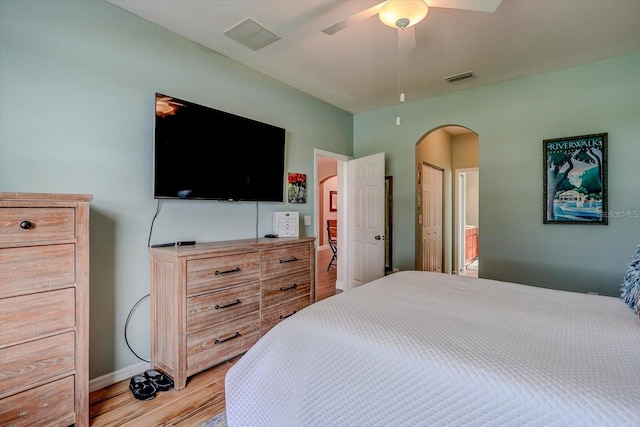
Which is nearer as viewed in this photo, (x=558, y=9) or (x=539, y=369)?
(x=539, y=369)

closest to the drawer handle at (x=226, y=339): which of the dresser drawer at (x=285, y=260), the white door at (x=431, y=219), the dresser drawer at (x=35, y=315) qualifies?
the dresser drawer at (x=285, y=260)

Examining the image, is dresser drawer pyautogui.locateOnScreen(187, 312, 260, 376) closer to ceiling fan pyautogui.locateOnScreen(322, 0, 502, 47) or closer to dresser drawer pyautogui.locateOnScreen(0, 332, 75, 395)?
dresser drawer pyautogui.locateOnScreen(0, 332, 75, 395)

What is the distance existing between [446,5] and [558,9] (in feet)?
3.62

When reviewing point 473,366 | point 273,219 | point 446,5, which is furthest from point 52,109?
point 473,366

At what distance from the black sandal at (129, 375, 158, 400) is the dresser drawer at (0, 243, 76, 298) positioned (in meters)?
0.87

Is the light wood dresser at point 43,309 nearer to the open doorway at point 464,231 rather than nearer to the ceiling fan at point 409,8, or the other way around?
the ceiling fan at point 409,8

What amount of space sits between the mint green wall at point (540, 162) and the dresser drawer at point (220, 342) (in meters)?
2.41

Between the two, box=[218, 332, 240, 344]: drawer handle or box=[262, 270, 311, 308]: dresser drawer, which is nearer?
box=[218, 332, 240, 344]: drawer handle

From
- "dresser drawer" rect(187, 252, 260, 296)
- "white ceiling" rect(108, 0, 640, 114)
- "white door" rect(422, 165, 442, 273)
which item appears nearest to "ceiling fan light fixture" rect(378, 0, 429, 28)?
"white ceiling" rect(108, 0, 640, 114)

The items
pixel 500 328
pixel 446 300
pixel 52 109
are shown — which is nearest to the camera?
pixel 500 328

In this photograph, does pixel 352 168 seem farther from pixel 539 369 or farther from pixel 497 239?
pixel 539 369

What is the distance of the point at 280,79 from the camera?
3.25 m

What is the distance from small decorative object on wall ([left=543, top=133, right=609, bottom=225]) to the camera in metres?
2.81

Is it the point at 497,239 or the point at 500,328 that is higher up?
the point at 497,239
